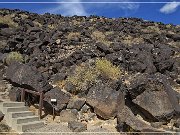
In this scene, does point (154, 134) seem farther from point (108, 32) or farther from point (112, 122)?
point (108, 32)

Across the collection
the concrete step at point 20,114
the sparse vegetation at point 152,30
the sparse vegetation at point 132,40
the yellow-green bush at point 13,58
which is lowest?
the concrete step at point 20,114

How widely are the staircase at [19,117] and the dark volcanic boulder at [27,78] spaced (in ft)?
4.15

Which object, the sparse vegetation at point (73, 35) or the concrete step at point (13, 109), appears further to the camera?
the sparse vegetation at point (73, 35)

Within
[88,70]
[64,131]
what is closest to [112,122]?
[64,131]

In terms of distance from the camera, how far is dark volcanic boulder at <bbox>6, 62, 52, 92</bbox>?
1658 centimetres

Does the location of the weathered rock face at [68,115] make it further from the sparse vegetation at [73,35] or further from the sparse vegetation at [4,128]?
the sparse vegetation at [73,35]

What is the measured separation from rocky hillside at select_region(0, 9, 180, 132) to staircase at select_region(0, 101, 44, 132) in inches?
40.5

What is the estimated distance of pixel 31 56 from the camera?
22812 millimetres

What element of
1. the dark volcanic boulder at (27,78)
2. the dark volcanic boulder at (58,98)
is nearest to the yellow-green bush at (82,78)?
the dark volcanic boulder at (58,98)

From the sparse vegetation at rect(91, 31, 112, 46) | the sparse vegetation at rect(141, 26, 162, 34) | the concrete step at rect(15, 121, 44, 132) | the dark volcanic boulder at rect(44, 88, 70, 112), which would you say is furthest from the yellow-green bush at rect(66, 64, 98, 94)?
the sparse vegetation at rect(141, 26, 162, 34)

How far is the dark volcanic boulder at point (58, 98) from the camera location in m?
15.8

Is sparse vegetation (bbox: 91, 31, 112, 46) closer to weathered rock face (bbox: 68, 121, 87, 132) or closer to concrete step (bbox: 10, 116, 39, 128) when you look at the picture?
concrete step (bbox: 10, 116, 39, 128)

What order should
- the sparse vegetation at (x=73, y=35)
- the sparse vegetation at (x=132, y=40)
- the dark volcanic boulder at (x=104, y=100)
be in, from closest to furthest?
the dark volcanic boulder at (x=104, y=100) → the sparse vegetation at (x=73, y=35) → the sparse vegetation at (x=132, y=40)

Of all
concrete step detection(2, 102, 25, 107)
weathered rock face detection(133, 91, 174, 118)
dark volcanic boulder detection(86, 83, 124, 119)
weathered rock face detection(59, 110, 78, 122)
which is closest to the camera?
weathered rock face detection(133, 91, 174, 118)
